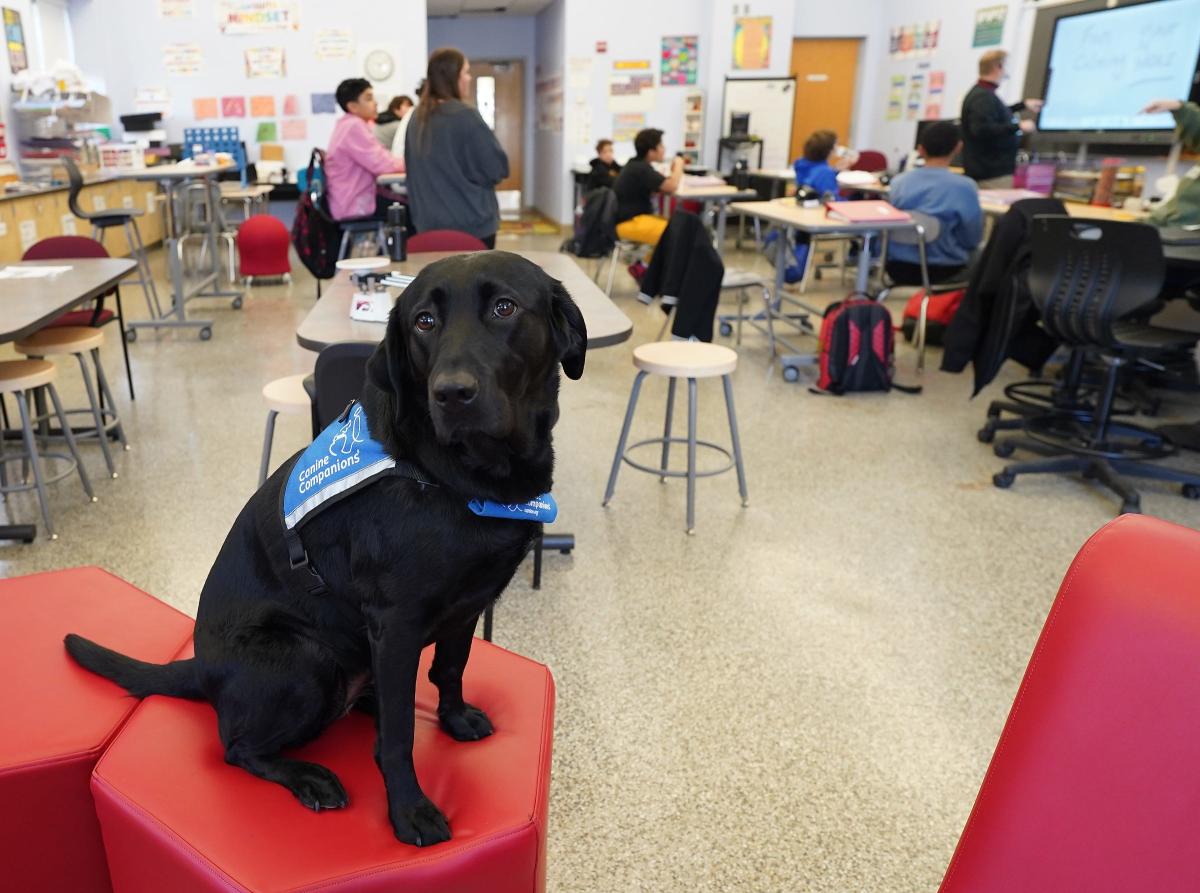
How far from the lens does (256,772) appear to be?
3.63 ft

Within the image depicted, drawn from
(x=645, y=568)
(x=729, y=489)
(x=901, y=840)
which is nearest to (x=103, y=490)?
(x=645, y=568)

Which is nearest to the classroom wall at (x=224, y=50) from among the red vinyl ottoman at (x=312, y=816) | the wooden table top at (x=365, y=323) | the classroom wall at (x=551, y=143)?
the classroom wall at (x=551, y=143)

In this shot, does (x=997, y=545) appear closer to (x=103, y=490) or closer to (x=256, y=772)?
(x=256, y=772)

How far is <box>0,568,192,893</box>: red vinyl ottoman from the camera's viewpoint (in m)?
1.14

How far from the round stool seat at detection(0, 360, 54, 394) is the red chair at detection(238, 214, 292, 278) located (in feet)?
13.2

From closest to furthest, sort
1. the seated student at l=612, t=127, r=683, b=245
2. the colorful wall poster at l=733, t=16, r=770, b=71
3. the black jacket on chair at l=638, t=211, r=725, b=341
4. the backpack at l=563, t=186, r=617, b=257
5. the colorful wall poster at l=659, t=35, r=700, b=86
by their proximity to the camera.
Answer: the black jacket on chair at l=638, t=211, r=725, b=341, the seated student at l=612, t=127, r=683, b=245, the backpack at l=563, t=186, r=617, b=257, the colorful wall poster at l=733, t=16, r=770, b=71, the colorful wall poster at l=659, t=35, r=700, b=86

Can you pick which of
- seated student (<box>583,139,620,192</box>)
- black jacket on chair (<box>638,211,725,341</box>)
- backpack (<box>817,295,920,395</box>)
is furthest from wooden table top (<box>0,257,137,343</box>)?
seated student (<box>583,139,620,192</box>)

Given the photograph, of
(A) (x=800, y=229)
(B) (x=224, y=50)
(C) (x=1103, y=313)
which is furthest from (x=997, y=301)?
(B) (x=224, y=50)

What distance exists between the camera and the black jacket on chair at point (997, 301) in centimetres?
351

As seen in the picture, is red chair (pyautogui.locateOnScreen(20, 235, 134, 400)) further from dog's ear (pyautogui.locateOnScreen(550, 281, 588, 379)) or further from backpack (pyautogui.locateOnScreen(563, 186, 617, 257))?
backpack (pyautogui.locateOnScreen(563, 186, 617, 257))

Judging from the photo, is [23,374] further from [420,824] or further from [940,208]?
[940,208]

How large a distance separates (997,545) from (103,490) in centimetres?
304

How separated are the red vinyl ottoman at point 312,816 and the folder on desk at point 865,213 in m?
3.70

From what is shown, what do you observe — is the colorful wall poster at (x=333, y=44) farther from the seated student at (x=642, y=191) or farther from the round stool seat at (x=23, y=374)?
the round stool seat at (x=23, y=374)
